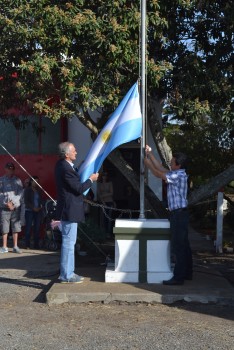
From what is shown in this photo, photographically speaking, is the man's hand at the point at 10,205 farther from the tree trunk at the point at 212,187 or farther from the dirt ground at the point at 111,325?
the dirt ground at the point at 111,325

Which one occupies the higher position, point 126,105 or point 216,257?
point 126,105

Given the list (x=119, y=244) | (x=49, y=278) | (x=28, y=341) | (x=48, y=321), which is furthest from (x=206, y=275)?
(x=28, y=341)

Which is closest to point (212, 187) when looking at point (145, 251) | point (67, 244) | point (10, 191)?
point (145, 251)

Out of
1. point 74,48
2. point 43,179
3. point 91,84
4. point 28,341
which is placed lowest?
point 28,341

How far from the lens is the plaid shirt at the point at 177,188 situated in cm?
852

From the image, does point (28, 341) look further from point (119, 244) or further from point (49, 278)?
point (49, 278)

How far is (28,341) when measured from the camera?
247 inches

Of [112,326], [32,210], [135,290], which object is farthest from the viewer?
[32,210]

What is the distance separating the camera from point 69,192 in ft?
27.6

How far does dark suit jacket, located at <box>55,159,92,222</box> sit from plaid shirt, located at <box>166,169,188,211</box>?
1.16 meters

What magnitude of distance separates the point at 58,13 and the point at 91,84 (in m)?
1.26

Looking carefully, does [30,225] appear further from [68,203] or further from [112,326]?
[112,326]

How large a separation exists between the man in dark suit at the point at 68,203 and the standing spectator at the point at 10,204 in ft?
13.2

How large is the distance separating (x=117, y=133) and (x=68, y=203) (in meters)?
1.27
